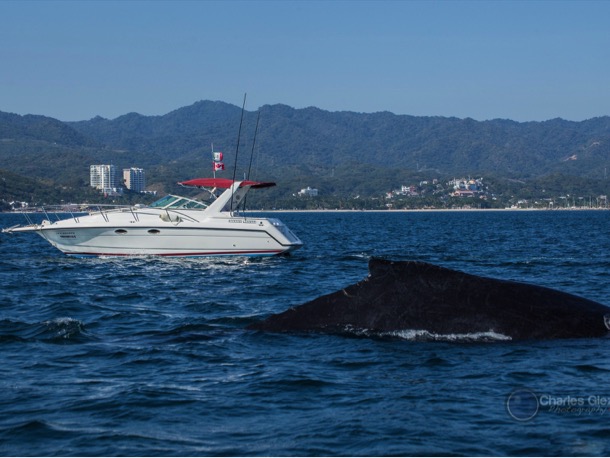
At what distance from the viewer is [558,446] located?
8133 mm

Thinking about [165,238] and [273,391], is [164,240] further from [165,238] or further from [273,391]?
[273,391]

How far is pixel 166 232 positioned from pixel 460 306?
870 inches

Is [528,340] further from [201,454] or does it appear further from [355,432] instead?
[201,454]

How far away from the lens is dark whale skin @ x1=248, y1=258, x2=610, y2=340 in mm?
11828

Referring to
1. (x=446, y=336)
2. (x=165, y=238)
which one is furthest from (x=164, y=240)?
(x=446, y=336)

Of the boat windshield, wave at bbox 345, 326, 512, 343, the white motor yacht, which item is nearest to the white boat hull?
the white motor yacht

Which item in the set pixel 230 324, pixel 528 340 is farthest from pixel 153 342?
pixel 528 340

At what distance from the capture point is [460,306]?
1180 centimetres

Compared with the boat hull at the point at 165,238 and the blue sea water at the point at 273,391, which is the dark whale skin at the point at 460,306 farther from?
the boat hull at the point at 165,238

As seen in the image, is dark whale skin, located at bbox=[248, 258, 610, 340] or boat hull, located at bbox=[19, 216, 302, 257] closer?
dark whale skin, located at bbox=[248, 258, 610, 340]

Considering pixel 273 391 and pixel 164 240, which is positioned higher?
pixel 164 240

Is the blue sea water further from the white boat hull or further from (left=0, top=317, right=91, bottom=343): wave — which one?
the white boat hull

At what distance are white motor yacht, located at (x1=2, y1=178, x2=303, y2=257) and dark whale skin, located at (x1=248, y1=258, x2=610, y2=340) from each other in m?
21.0

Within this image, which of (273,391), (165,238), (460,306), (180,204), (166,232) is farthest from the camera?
(180,204)
